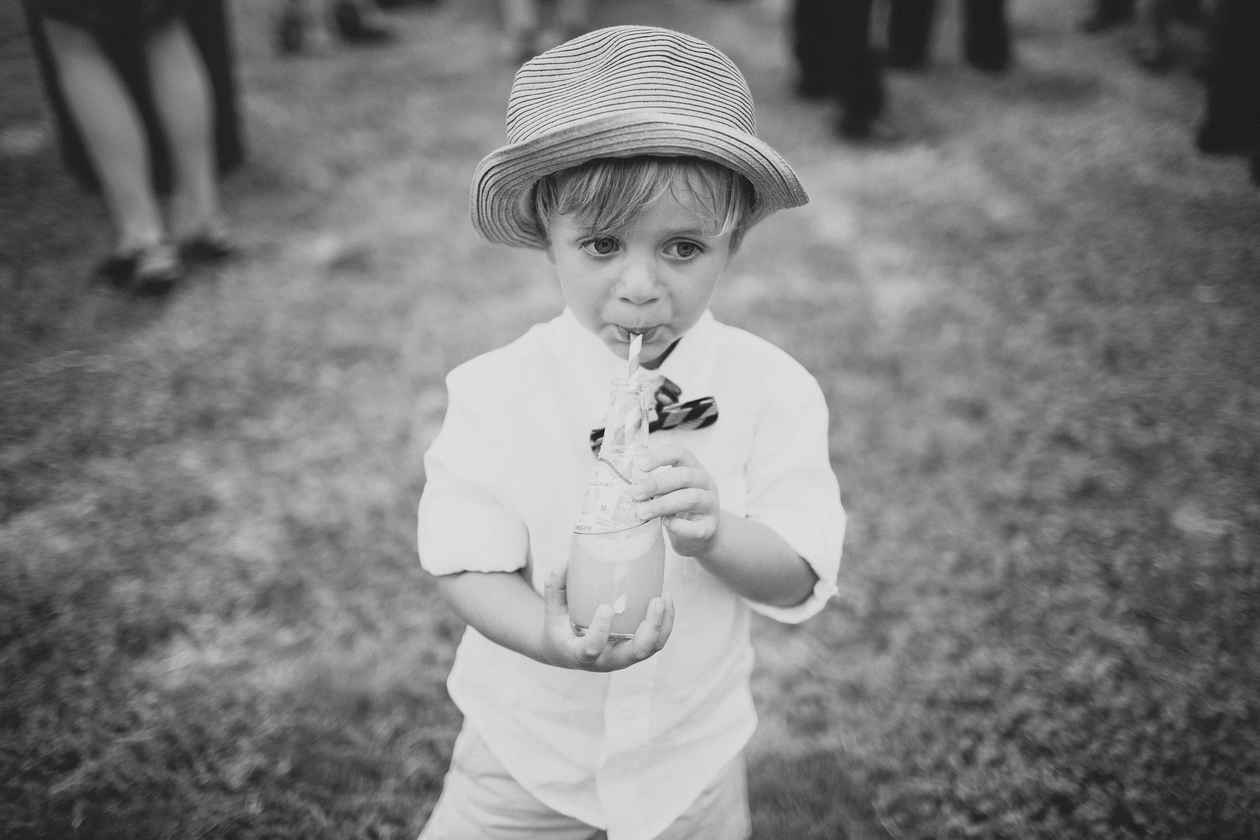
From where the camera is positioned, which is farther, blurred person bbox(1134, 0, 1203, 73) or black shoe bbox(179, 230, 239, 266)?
blurred person bbox(1134, 0, 1203, 73)

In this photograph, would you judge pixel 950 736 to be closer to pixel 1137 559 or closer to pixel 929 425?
pixel 1137 559

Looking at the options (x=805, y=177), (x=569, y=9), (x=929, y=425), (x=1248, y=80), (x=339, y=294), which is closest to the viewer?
(x=929, y=425)

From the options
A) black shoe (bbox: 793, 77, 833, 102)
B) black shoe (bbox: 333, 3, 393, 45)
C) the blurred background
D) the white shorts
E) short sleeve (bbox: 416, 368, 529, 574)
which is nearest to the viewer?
short sleeve (bbox: 416, 368, 529, 574)

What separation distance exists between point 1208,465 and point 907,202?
1.90 metres

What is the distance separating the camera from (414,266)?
11.6 feet

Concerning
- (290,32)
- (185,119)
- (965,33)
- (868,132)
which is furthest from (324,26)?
(965,33)

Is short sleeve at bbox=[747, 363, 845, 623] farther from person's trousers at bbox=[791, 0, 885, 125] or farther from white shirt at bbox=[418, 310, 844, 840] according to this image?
person's trousers at bbox=[791, 0, 885, 125]

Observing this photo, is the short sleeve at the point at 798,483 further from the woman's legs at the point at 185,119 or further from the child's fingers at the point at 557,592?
the woman's legs at the point at 185,119

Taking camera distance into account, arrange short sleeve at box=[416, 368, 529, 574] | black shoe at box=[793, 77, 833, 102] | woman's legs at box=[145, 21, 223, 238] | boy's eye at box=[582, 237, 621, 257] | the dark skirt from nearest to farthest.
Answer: boy's eye at box=[582, 237, 621, 257], short sleeve at box=[416, 368, 529, 574], the dark skirt, woman's legs at box=[145, 21, 223, 238], black shoe at box=[793, 77, 833, 102]

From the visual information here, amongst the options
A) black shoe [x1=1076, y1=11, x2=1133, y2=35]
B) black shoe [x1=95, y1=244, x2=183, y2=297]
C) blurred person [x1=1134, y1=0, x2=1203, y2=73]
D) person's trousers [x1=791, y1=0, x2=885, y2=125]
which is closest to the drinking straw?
black shoe [x1=95, y1=244, x2=183, y2=297]

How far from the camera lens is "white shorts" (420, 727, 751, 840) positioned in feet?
4.25

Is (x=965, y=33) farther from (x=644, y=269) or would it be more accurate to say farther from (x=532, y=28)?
(x=644, y=269)

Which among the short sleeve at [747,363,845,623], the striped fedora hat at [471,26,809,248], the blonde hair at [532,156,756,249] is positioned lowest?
the short sleeve at [747,363,845,623]

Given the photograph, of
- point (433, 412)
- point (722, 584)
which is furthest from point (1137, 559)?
point (433, 412)
